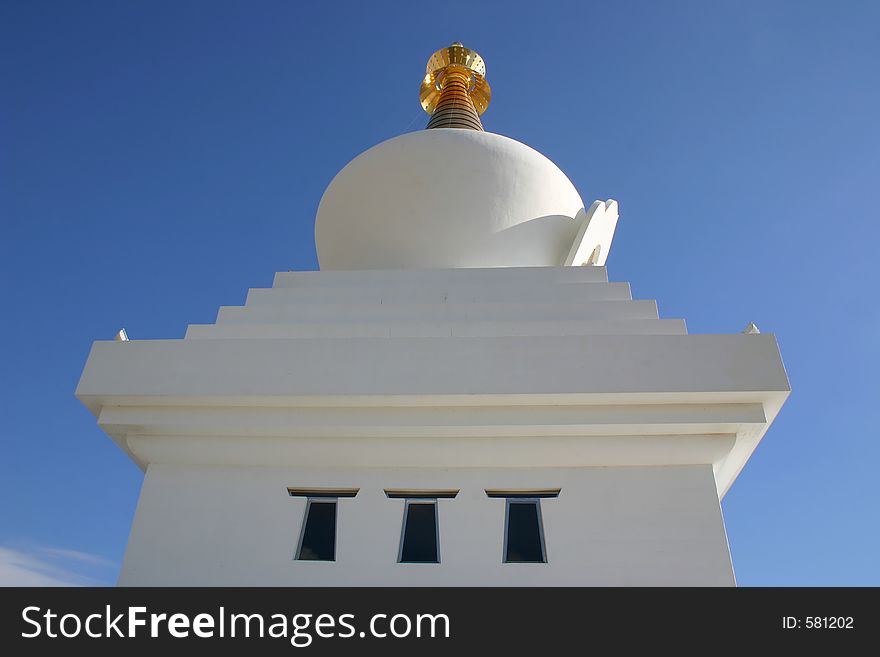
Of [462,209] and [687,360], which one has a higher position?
[462,209]

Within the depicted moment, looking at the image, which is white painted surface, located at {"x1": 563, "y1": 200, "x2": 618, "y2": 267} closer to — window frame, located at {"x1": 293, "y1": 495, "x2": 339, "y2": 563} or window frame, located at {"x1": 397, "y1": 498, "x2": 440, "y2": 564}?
window frame, located at {"x1": 397, "y1": 498, "x2": 440, "y2": 564}

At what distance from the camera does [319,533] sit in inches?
220

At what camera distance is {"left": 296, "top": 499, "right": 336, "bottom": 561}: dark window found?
18.0 ft

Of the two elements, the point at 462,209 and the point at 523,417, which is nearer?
the point at 523,417

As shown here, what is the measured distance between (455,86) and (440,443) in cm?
780

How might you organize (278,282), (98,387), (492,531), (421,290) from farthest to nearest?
1. (278,282)
2. (421,290)
3. (98,387)
4. (492,531)

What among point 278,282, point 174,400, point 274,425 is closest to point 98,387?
point 174,400

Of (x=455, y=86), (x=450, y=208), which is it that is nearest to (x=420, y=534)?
(x=450, y=208)

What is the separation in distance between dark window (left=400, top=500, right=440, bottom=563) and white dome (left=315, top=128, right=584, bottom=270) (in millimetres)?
3333

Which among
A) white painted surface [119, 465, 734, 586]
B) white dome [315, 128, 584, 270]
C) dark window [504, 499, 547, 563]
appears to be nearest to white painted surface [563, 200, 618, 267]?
white dome [315, 128, 584, 270]

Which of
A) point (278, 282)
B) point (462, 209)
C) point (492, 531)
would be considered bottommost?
point (492, 531)
